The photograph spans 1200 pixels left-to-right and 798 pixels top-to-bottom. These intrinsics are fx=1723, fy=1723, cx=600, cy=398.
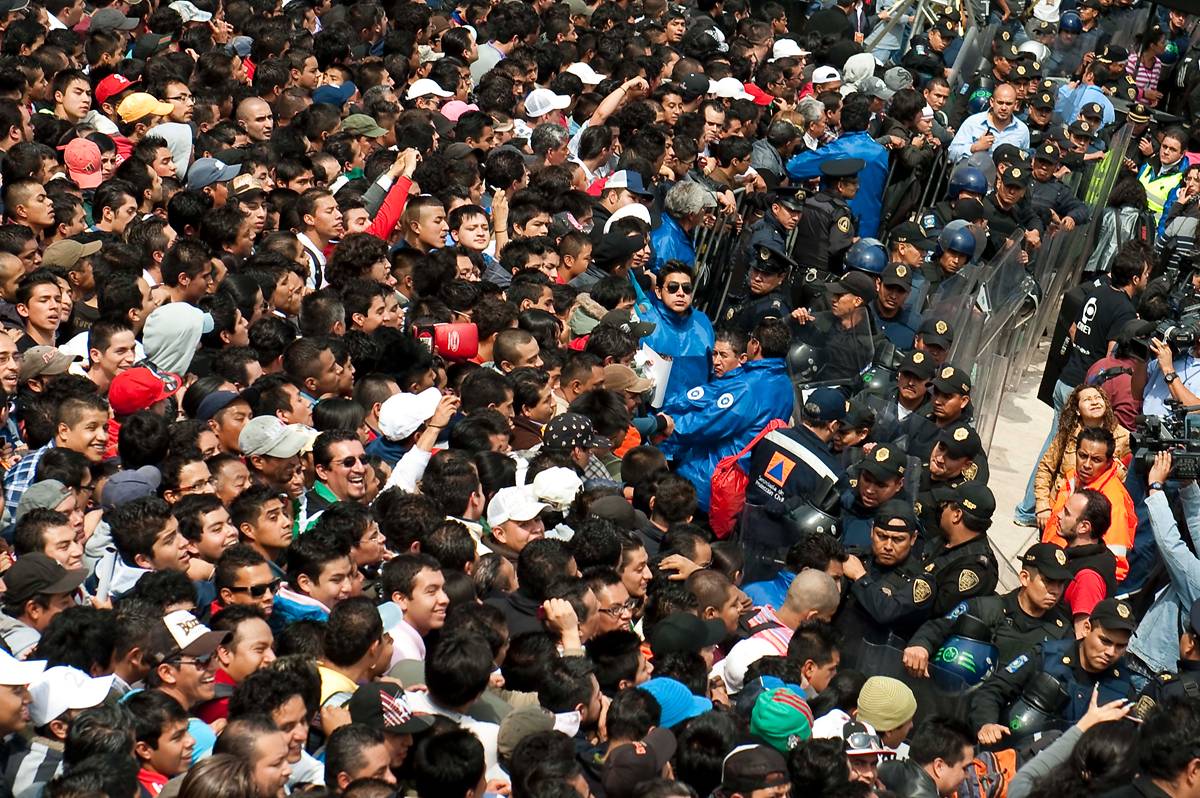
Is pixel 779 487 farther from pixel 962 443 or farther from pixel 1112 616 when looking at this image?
pixel 1112 616

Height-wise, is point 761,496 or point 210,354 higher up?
point 210,354

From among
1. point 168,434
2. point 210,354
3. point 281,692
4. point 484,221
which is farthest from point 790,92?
point 281,692

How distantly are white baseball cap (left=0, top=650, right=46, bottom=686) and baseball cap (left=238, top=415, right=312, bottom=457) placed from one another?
216 cm

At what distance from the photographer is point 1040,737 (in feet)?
23.0

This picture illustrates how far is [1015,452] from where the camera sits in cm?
1239

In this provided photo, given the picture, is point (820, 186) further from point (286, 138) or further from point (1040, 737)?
Answer: point (1040, 737)

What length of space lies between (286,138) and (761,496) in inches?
170

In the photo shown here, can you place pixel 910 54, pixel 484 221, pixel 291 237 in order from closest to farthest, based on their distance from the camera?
1. pixel 291 237
2. pixel 484 221
3. pixel 910 54

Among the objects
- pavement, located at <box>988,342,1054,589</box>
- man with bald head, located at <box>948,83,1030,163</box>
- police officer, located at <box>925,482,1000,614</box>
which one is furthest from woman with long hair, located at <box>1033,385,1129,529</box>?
man with bald head, located at <box>948,83,1030,163</box>

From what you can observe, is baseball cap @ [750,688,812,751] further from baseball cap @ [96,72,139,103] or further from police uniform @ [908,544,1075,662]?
baseball cap @ [96,72,139,103]

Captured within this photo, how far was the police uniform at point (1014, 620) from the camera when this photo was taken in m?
7.70

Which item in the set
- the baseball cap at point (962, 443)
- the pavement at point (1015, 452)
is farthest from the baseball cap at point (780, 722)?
the pavement at point (1015, 452)

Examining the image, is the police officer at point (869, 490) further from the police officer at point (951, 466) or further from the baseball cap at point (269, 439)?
the baseball cap at point (269, 439)

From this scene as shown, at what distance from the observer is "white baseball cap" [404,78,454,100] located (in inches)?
500
